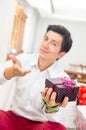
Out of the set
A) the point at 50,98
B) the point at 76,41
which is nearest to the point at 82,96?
the point at 50,98

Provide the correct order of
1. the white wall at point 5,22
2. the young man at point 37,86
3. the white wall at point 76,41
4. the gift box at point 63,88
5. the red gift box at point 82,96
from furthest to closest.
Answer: the white wall at point 76,41 → the white wall at point 5,22 → the red gift box at point 82,96 → the young man at point 37,86 → the gift box at point 63,88

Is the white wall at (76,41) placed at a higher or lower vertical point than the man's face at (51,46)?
lower

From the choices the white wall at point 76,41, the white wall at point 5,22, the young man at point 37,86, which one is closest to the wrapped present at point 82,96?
the young man at point 37,86

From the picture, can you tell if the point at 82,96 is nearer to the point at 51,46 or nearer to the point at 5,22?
the point at 51,46

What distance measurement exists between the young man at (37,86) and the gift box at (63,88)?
159mm

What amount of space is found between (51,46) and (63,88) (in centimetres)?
35

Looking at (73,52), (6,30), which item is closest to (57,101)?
(6,30)

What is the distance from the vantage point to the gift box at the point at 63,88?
46.9 inches

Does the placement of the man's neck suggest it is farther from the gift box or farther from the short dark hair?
the gift box

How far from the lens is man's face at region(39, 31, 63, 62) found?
144cm

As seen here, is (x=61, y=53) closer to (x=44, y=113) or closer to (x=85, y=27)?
(x=44, y=113)

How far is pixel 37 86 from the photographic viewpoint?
148 centimetres

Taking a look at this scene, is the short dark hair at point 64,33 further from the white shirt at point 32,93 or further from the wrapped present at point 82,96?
the wrapped present at point 82,96

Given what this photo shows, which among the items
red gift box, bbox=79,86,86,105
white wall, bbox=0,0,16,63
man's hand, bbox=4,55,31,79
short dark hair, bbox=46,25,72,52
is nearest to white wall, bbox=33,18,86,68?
white wall, bbox=0,0,16,63
